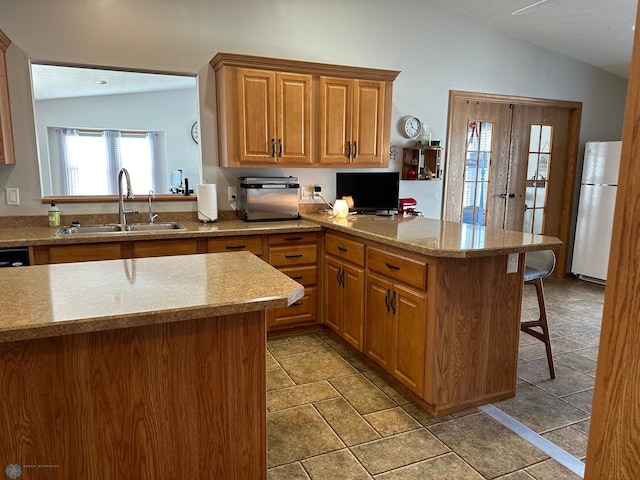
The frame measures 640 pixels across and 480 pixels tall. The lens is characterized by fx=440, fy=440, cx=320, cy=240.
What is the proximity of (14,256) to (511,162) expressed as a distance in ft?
15.2

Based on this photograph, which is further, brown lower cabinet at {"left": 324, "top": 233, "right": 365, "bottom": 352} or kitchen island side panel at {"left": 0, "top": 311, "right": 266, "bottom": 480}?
brown lower cabinet at {"left": 324, "top": 233, "right": 365, "bottom": 352}

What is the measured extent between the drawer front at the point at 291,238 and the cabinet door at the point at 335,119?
0.65 m

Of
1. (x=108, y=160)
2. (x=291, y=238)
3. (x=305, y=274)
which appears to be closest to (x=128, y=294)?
(x=291, y=238)

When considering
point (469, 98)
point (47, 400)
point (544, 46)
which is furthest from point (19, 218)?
point (544, 46)

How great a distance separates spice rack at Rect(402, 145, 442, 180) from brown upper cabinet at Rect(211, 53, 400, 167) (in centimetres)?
51

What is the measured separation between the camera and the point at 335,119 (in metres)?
3.56

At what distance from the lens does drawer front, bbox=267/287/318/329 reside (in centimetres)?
338

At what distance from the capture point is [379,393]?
2.61m

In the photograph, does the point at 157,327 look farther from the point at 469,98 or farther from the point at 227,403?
the point at 469,98

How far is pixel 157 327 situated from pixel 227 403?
370 mm

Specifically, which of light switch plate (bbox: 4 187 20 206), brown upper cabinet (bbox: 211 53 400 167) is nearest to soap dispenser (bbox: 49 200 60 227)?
light switch plate (bbox: 4 187 20 206)

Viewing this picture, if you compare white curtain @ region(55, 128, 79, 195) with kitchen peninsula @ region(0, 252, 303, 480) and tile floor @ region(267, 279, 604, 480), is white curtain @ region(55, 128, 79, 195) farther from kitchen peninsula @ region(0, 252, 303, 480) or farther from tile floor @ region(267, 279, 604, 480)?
kitchen peninsula @ region(0, 252, 303, 480)

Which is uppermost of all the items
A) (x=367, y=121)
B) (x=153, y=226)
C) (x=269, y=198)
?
(x=367, y=121)

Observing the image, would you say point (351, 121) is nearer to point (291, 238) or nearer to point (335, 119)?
point (335, 119)
